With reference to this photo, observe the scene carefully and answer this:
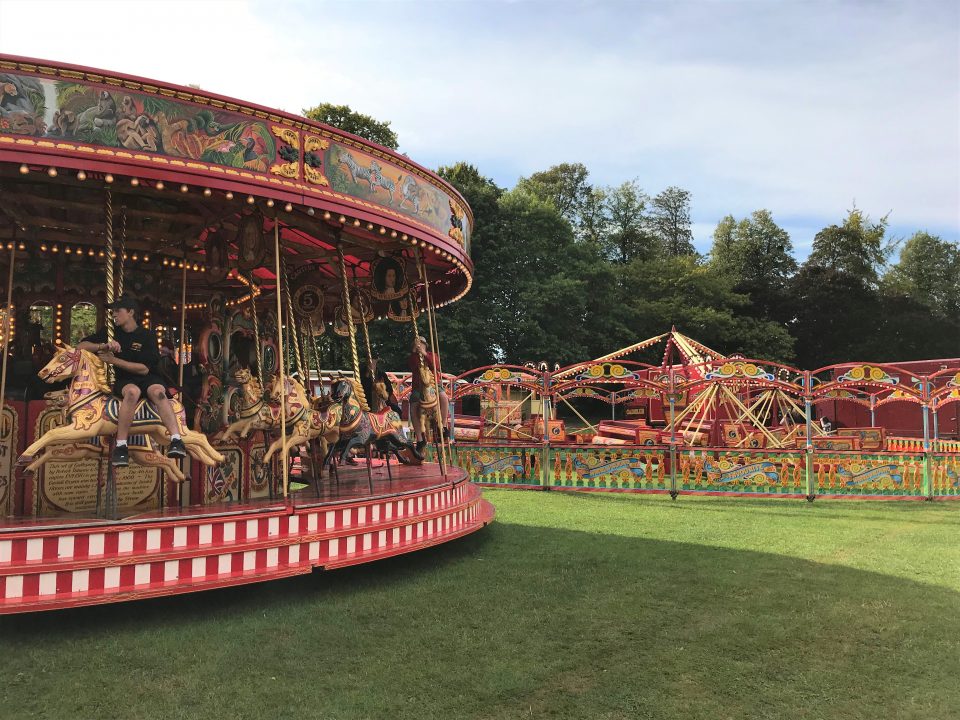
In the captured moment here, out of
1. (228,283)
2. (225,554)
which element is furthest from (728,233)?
(225,554)

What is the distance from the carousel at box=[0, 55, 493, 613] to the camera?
15.9 feet

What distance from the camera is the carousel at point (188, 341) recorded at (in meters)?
4.85

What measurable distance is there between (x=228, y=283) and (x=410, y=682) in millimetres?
6850

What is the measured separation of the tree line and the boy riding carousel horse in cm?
2230

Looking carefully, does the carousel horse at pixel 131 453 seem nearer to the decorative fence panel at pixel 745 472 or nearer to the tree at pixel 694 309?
the decorative fence panel at pixel 745 472

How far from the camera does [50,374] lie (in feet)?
17.2

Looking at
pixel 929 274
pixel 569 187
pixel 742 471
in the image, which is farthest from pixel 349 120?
pixel 929 274

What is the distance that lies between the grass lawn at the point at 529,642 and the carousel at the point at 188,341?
42 cm

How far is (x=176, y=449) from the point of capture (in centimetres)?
542

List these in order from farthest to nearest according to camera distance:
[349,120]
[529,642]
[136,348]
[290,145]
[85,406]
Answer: [349,120], [290,145], [136,348], [85,406], [529,642]

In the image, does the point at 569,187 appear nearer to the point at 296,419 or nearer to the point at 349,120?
the point at 349,120

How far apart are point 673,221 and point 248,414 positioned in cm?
4412

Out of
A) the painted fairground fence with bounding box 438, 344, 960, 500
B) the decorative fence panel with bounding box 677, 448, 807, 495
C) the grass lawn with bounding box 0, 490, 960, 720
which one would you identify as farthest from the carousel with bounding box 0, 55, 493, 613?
the decorative fence panel with bounding box 677, 448, 807, 495

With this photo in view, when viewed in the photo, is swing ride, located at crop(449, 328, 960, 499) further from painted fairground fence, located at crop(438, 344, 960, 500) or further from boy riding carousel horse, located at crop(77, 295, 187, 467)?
boy riding carousel horse, located at crop(77, 295, 187, 467)
